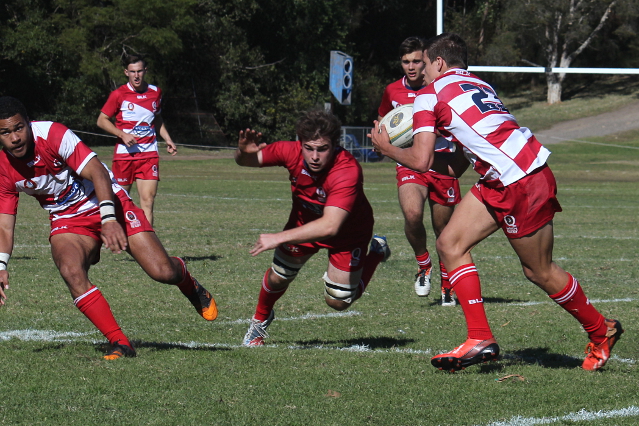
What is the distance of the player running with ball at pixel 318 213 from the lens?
16.3ft

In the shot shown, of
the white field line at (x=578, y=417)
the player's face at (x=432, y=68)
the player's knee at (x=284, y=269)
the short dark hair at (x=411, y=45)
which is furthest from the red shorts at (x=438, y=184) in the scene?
the white field line at (x=578, y=417)

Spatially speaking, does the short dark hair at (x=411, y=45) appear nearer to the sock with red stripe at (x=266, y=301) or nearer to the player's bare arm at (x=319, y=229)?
the sock with red stripe at (x=266, y=301)

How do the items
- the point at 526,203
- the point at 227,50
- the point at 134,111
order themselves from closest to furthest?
the point at 526,203 < the point at 134,111 < the point at 227,50

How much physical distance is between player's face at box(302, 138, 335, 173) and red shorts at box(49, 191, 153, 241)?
3.93ft

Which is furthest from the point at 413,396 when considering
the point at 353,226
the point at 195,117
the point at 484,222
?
the point at 195,117

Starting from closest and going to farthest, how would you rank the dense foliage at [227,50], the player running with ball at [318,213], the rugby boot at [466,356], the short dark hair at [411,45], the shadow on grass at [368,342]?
the rugby boot at [466,356] → the player running with ball at [318,213] → the shadow on grass at [368,342] → the short dark hair at [411,45] → the dense foliage at [227,50]

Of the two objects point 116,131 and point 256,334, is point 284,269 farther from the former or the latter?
point 116,131

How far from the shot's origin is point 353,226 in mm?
5637

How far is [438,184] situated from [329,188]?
2.65 m

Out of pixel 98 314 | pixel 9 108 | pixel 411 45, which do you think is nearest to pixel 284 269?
pixel 98 314

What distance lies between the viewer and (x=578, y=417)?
384 cm

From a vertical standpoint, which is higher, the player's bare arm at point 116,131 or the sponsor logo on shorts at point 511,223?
the sponsor logo on shorts at point 511,223

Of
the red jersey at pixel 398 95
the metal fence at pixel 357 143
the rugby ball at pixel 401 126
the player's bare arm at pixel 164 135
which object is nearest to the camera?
the rugby ball at pixel 401 126

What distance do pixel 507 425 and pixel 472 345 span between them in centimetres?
98
